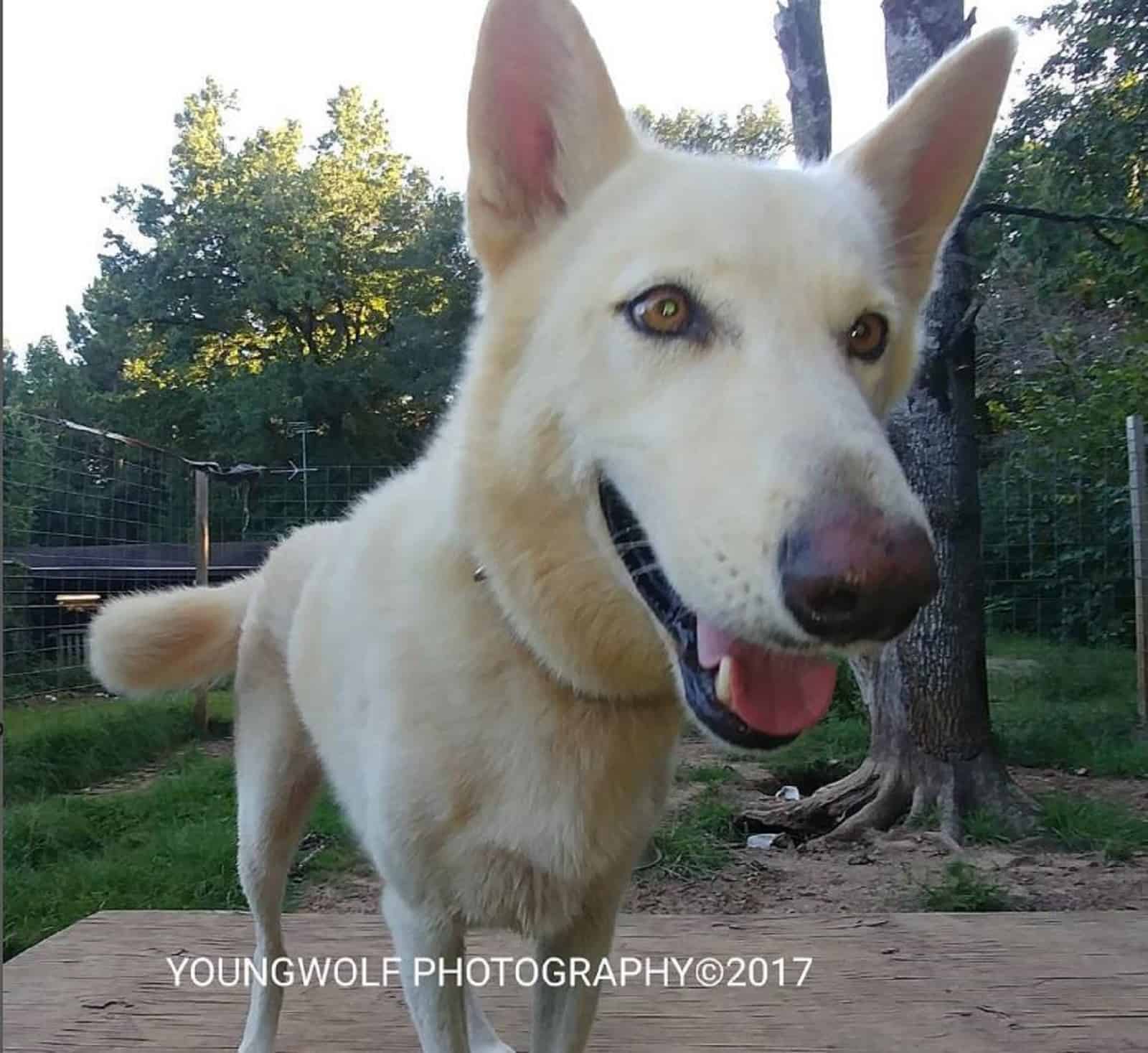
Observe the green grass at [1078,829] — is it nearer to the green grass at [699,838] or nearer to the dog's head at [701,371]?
the green grass at [699,838]

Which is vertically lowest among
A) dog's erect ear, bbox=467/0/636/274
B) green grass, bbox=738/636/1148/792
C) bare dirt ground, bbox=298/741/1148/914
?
bare dirt ground, bbox=298/741/1148/914

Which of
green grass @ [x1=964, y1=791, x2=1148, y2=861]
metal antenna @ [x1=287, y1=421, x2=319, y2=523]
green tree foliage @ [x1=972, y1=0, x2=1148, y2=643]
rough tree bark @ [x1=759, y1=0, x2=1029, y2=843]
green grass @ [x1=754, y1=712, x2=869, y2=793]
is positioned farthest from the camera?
green tree foliage @ [x1=972, y1=0, x2=1148, y2=643]

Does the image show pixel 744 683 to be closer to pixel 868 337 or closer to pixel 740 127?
pixel 868 337

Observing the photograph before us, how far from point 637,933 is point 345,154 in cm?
566

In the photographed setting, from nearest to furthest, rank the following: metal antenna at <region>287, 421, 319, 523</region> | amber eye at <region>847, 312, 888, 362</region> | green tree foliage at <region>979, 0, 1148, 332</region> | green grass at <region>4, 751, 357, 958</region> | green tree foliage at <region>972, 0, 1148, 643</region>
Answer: amber eye at <region>847, 312, 888, 362</region>
green grass at <region>4, 751, 357, 958</region>
metal antenna at <region>287, 421, 319, 523</region>
green tree foliage at <region>979, 0, 1148, 332</region>
green tree foliage at <region>972, 0, 1148, 643</region>

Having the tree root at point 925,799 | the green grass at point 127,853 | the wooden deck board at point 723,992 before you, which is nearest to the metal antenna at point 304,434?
the green grass at point 127,853

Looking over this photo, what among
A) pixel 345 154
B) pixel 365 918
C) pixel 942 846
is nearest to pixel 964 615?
pixel 942 846

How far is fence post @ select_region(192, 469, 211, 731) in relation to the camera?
349 cm

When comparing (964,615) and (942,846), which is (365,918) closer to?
(942,846)

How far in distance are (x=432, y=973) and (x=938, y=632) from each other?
7.52 feet

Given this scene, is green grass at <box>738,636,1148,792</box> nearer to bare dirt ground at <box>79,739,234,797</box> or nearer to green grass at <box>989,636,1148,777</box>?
green grass at <box>989,636,1148,777</box>

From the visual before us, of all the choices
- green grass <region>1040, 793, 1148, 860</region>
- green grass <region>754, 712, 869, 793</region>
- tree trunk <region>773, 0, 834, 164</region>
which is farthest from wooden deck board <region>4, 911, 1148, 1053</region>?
tree trunk <region>773, 0, 834, 164</region>

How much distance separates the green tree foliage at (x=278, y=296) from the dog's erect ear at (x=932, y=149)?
56.5 inches

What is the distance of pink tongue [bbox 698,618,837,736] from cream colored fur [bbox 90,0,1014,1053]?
2.9 inches
